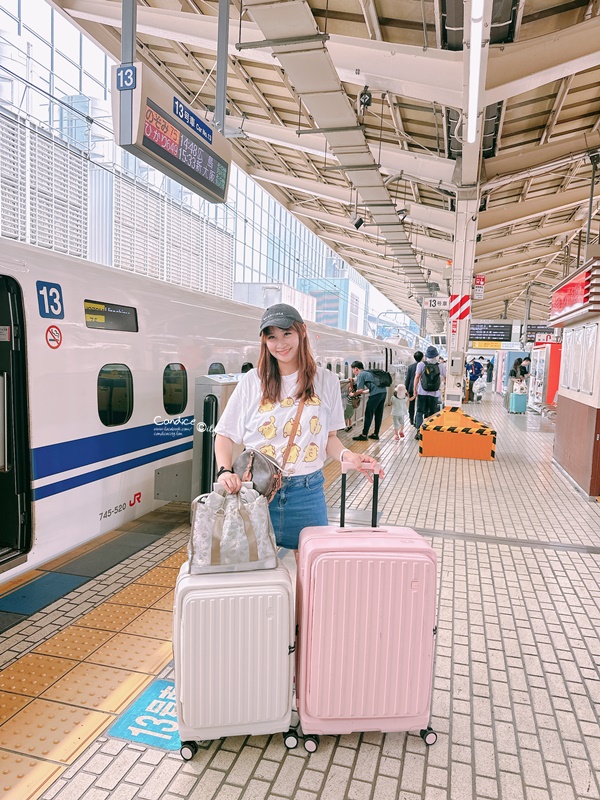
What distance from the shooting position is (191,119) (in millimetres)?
4582

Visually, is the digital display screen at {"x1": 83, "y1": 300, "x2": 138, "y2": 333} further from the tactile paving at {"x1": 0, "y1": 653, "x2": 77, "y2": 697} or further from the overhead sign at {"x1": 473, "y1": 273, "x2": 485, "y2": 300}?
the overhead sign at {"x1": 473, "y1": 273, "x2": 485, "y2": 300}

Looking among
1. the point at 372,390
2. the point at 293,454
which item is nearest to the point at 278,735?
the point at 293,454

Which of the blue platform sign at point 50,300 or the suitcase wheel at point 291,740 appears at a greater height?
the blue platform sign at point 50,300

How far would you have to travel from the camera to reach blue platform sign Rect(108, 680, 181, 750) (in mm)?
2543

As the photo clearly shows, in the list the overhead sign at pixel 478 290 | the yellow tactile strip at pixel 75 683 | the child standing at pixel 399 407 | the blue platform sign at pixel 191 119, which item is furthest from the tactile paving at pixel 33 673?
the overhead sign at pixel 478 290

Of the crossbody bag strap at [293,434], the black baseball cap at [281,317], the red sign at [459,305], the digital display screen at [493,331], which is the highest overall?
the digital display screen at [493,331]

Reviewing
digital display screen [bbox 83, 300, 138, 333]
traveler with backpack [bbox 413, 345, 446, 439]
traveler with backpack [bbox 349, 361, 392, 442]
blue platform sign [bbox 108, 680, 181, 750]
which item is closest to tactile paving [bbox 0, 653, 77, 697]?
blue platform sign [bbox 108, 680, 181, 750]

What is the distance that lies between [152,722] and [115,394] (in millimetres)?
2546

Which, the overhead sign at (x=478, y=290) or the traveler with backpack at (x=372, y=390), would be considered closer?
the traveler with backpack at (x=372, y=390)

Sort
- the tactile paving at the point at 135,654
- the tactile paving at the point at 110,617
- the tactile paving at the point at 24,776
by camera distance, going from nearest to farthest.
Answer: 1. the tactile paving at the point at 24,776
2. the tactile paving at the point at 135,654
3. the tactile paving at the point at 110,617

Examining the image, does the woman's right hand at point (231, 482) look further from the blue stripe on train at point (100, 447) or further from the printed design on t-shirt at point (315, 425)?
the blue stripe on train at point (100, 447)

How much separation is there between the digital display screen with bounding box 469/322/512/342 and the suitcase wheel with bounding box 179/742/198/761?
2572 centimetres

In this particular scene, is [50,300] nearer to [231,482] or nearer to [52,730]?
[231,482]

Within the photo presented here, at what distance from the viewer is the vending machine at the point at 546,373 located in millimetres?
17797
